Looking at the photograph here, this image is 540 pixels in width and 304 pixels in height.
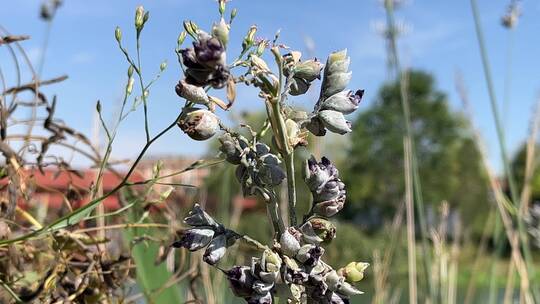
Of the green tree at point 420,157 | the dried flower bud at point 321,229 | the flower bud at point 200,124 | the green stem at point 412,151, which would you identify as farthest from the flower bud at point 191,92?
the green tree at point 420,157

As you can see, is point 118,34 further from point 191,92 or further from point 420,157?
point 420,157

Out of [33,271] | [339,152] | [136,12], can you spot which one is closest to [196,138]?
[136,12]

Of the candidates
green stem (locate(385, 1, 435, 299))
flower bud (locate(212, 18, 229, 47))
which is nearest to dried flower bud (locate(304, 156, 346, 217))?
flower bud (locate(212, 18, 229, 47))

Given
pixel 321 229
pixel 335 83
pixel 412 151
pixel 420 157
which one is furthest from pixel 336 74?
pixel 420 157

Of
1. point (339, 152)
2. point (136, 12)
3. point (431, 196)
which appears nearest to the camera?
point (136, 12)

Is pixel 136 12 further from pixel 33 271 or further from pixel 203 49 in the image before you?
pixel 33 271

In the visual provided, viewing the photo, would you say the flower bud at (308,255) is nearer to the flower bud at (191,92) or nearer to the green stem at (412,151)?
the flower bud at (191,92)
